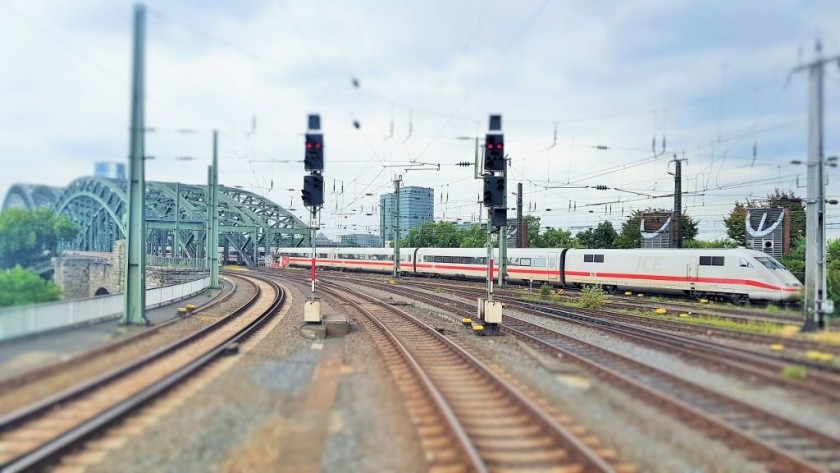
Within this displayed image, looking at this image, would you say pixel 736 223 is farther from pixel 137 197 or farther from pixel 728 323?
pixel 137 197

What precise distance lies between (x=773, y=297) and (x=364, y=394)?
23651mm

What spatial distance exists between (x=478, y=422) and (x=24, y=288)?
13568mm

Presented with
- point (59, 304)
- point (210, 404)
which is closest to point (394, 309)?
point (59, 304)

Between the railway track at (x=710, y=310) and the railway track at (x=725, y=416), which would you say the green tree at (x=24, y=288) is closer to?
the railway track at (x=725, y=416)

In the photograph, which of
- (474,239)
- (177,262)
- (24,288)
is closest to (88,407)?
(24,288)

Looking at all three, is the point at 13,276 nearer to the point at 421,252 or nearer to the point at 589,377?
the point at 589,377

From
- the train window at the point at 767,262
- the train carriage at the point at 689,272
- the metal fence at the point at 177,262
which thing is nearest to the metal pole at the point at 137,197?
the train carriage at the point at 689,272

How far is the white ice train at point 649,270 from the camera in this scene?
90.6 ft

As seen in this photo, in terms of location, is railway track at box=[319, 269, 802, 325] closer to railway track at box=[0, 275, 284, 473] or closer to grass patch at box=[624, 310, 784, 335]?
grass patch at box=[624, 310, 784, 335]

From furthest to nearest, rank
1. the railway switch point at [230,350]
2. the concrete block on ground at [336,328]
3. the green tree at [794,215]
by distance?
the green tree at [794,215] → the concrete block on ground at [336,328] → the railway switch point at [230,350]

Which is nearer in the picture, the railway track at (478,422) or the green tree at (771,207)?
the railway track at (478,422)

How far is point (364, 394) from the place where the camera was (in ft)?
35.6

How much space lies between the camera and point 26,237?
74.0ft

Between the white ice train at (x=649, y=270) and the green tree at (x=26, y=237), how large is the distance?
2973 centimetres
